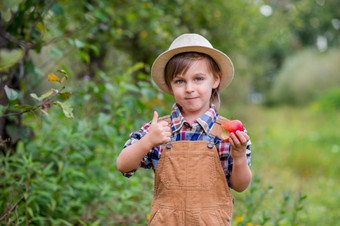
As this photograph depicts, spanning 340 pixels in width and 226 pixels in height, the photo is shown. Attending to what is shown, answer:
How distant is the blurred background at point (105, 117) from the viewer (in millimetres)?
2502

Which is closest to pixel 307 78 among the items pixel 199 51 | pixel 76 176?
pixel 76 176

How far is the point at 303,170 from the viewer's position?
5.80m

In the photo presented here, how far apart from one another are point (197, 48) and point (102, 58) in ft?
13.8

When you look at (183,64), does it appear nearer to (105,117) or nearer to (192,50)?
(192,50)

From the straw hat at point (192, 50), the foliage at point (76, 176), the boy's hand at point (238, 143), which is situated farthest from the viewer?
the foliage at point (76, 176)

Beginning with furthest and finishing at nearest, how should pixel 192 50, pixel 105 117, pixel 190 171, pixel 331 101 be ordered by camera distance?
pixel 331 101
pixel 105 117
pixel 192 50
pixel 190 171

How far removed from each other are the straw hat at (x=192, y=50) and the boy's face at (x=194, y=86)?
0.20ft

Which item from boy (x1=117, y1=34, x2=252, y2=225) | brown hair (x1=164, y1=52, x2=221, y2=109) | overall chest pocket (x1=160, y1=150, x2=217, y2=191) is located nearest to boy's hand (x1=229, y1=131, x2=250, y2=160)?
boy (x1=117, y1=34, x2=252, y2=225)

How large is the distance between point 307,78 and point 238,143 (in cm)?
1537

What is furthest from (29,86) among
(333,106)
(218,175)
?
(333,106)

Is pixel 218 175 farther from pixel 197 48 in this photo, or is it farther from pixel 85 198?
pixel 85 198

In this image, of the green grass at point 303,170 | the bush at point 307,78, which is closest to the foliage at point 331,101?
the bush at point 307,78

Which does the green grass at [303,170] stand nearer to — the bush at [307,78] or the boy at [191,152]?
the boy at [191,152]

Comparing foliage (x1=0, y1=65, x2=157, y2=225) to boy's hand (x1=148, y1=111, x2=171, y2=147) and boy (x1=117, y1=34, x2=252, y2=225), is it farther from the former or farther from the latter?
boy's hand (x1=148, y1=111, x2=171, y2=147)
